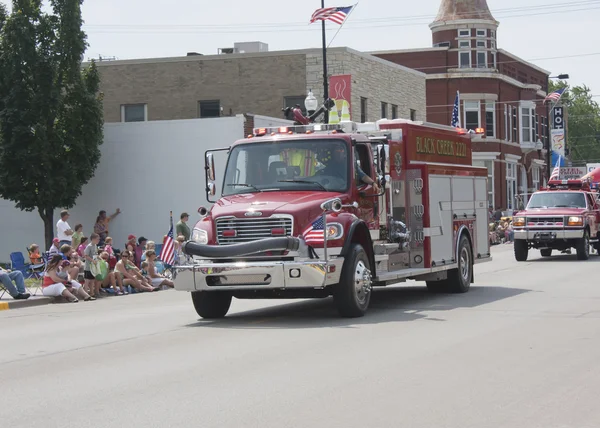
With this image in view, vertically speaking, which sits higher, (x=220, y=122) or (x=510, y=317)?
(x=220, y=122)

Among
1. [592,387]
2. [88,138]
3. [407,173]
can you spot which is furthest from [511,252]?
[592,387]

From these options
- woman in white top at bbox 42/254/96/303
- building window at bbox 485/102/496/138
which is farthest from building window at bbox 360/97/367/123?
woman in white top at bbox 42/254/96/303

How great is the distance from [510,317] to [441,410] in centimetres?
674

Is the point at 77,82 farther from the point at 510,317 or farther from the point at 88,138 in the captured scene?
the point at 510,317

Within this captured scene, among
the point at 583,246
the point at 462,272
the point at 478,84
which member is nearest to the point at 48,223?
the point at 583,246

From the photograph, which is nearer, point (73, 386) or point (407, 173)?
point (73, 386)

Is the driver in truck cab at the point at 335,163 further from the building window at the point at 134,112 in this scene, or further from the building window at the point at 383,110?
the building window at the point at 383,110

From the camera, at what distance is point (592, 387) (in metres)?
8.85

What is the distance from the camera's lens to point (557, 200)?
30531 mm

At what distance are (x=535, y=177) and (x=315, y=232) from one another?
5824 cm

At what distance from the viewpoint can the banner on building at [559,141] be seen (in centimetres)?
6744

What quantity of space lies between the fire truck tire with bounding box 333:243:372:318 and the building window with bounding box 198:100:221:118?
28916mm

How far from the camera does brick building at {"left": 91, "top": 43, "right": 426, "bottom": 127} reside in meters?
41.5

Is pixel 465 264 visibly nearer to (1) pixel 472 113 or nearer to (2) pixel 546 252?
(2) pixel 546 252
